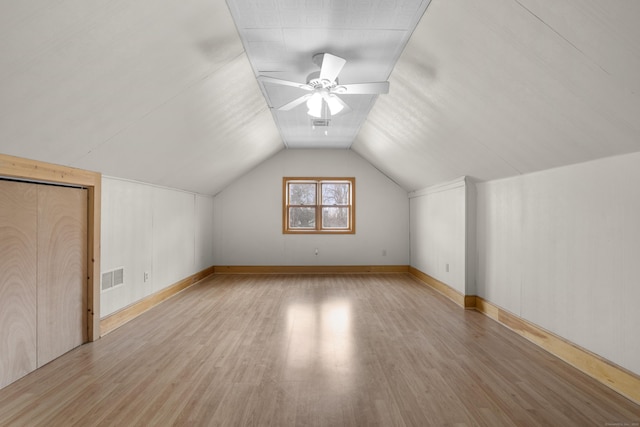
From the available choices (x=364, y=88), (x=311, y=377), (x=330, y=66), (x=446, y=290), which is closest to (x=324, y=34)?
(x=330, y=66)

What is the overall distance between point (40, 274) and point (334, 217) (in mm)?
6315

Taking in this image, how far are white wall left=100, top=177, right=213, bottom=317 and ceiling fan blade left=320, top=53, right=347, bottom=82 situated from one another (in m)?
2.82

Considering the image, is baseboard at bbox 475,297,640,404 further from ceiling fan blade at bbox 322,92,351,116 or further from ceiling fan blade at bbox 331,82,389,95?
ceiling fan blade at bbox 322,92,351,116

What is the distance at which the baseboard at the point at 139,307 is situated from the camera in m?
4.32

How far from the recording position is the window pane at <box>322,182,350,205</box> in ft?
29.3

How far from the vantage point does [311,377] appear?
3.13 metres

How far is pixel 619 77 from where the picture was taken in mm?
2211

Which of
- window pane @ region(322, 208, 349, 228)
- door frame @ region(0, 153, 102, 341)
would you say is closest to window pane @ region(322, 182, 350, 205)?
window pane @ region(322, 208, 349, 228)

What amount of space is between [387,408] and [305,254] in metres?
6.17

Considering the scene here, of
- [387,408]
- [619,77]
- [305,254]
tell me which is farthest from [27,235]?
[305,254]

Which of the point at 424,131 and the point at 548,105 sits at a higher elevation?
the point at 424,131

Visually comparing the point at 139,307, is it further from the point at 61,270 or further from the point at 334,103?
the point at 334,103

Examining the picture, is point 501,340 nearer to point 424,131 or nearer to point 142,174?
point 424,131

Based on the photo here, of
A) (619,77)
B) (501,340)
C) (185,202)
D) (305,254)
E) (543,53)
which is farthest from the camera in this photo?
(305,254)
